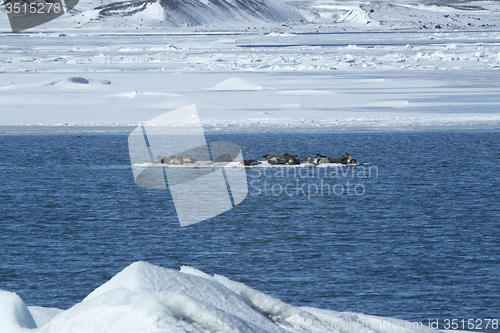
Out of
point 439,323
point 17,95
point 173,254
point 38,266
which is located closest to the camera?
point 439,323

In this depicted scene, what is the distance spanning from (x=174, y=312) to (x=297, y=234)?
26.8 ft

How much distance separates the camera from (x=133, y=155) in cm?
2414

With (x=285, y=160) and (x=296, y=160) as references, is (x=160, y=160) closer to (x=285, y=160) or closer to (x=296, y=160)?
(x=285, y=160)

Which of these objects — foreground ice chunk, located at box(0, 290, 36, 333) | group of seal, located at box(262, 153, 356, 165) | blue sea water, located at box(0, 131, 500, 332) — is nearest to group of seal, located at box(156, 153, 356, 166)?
group of seal, located at box(262, 153, 356, 165)

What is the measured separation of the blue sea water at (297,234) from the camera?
9.08 metres

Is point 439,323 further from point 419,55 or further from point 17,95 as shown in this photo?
point 419,55

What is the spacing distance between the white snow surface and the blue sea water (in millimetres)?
2877

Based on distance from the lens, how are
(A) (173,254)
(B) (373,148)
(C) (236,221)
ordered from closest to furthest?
(A) (173,254)
(C) (236,221)
(B) (373,148)

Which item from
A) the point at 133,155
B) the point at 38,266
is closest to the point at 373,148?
the point at 133,155

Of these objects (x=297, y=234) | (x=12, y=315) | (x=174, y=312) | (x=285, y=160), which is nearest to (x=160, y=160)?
(x=285, y=160)

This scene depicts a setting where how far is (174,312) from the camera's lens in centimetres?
455

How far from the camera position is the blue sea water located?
357 inches

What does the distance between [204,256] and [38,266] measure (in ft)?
9.22

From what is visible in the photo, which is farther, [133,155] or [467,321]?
[133,155]
